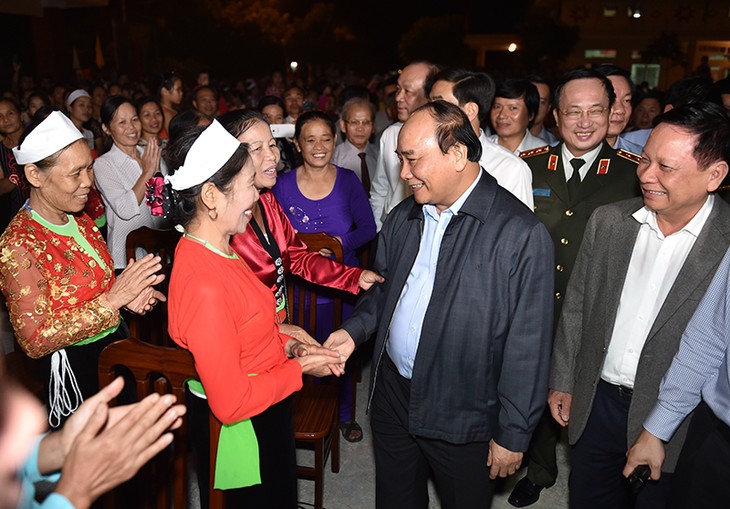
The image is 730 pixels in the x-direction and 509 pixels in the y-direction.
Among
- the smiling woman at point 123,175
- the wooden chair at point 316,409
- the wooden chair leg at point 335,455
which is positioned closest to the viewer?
the wooden chair at point 316,409

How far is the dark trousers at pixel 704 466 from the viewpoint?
1572 mm

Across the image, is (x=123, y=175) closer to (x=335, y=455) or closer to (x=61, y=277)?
(x=61, y=277)

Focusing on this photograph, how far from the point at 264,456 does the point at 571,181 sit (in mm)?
1837

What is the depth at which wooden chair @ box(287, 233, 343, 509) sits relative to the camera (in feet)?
8.14

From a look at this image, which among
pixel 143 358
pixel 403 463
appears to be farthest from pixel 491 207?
pixel 143 358

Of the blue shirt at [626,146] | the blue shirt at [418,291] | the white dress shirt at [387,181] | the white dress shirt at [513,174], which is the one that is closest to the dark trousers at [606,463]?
the blue shirt at [418,291]

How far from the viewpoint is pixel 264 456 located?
1.86 meters

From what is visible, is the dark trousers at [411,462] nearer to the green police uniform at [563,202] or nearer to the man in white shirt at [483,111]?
the green police uniform at [563,202]

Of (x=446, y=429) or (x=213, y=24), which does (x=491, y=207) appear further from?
(x=213, y=24)

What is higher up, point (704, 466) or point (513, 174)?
point (513, 174)

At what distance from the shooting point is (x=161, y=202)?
185 cm

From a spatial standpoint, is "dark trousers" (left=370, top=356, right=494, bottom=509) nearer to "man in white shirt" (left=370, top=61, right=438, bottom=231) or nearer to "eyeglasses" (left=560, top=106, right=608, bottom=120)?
"eyeglasses" (left=560, top=106, right=608, bottom=120)

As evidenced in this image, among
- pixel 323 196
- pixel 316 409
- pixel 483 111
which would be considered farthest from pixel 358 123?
pixel 316 409

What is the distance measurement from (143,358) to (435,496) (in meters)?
1.85
